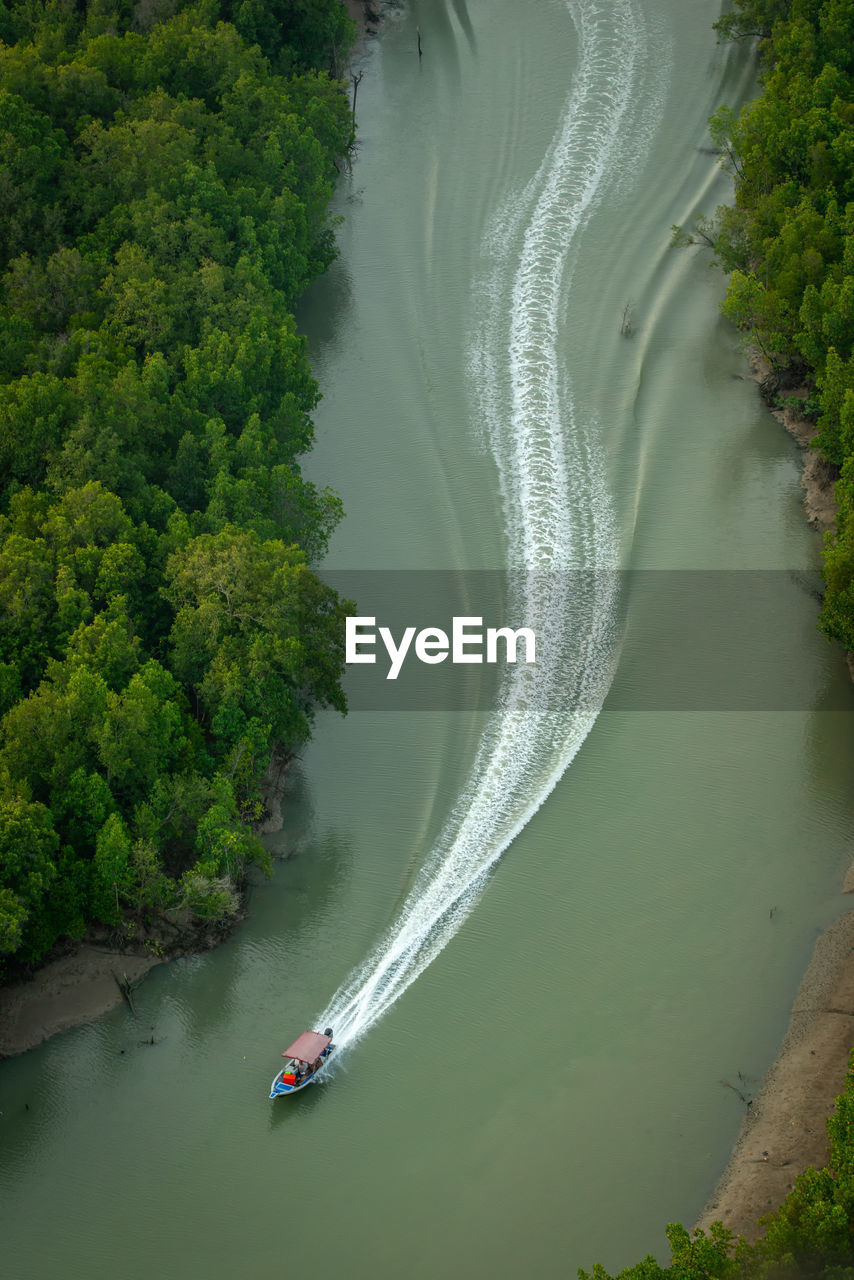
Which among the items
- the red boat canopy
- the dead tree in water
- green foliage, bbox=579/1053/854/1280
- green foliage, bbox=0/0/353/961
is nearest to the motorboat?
the red boat canopy

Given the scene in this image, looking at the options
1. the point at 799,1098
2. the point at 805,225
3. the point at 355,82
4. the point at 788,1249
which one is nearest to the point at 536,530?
the point at 805,225

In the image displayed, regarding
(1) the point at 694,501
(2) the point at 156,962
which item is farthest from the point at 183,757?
(1) the point at 694,501

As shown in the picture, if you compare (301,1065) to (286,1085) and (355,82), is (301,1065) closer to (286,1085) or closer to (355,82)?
(286,1085)

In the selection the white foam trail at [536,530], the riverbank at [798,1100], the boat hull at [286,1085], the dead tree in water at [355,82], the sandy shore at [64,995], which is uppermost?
the dead tree in water at [355,82]

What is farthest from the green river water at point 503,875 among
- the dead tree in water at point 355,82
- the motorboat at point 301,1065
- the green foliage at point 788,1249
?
the dead tree in water at point 355,82

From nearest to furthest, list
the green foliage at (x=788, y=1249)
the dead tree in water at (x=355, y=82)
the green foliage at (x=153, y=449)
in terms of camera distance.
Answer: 1. the green foliage at (x=788, y=1249)
2. the green foliage at (x=153, y=449)
3. the dead tree in water at (x=355, y=82)

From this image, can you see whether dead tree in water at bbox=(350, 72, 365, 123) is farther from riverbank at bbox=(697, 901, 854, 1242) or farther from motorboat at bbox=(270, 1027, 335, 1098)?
motorboat at bbox=(270, 1027, 335, 1098)

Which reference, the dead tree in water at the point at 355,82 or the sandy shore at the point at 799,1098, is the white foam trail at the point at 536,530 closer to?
the sandy shore at the point at 799,1098
